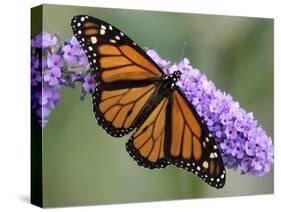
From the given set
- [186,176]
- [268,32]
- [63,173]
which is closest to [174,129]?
[186,176]

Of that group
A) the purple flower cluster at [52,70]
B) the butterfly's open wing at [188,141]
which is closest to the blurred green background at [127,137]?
the purple flower cluster at [52,70]

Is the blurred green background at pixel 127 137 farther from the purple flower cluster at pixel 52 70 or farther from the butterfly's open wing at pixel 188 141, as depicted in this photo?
the butterfly's open wing at pixel 188 141

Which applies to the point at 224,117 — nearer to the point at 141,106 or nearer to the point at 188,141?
the point at 188,141

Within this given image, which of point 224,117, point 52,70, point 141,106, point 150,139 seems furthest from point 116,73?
point 224,117

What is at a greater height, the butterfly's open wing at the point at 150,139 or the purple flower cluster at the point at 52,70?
the purple flower cluster at the point at 52,70

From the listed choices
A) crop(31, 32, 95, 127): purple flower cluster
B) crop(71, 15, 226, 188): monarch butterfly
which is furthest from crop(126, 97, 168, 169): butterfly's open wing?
crop(31, 32, 95, 127): purple flower cluster

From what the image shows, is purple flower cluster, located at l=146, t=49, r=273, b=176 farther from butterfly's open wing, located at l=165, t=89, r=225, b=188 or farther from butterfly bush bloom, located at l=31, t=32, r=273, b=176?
butterfly's open wing, located at l=165, t=89, r=225, b=188

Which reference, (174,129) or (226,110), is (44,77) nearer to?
(174,129)
